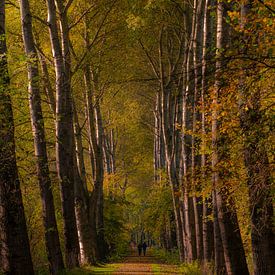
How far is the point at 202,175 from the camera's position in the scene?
10.4 metres

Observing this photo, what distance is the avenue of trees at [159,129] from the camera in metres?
6.62

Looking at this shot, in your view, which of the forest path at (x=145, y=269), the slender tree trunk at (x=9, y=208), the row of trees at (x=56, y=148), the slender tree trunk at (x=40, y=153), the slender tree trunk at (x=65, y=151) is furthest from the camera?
the forest path at (x=145, y=269)

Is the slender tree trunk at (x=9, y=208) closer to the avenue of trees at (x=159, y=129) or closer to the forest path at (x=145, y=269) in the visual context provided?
the avenue of trees at (x=159, y=129)

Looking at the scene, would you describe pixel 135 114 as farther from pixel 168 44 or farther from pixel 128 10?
pixel 128 10

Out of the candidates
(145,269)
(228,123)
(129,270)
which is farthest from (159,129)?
(228,123)

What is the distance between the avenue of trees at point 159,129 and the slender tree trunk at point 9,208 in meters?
0.02

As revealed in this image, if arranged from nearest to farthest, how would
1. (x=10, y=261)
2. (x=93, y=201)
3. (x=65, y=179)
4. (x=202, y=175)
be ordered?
1. (x=10, y=261)
2. (x=202, y=175)
3. (x=65, y=179)
4. (x=93, y=201)

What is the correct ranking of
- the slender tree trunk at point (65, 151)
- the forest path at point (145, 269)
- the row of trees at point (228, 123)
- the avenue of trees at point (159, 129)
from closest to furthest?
the row of trees at point (228, 123), the avenue of trees at point (159, 129), the slender tree trunk at point (65, 151), the forest path at point (145, 269)

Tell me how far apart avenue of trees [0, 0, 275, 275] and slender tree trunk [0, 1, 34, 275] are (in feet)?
0.07

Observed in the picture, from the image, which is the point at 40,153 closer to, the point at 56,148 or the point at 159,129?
the point at 56,148

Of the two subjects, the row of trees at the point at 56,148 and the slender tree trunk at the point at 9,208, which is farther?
the row of trees at the point at 56,148

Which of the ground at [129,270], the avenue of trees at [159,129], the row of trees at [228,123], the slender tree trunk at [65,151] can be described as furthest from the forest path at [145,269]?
the slender tree trunk at [65,151]

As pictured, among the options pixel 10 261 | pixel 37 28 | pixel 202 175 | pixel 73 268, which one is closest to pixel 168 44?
pixel 37 28

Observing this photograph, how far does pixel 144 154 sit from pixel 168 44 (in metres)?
22.6
